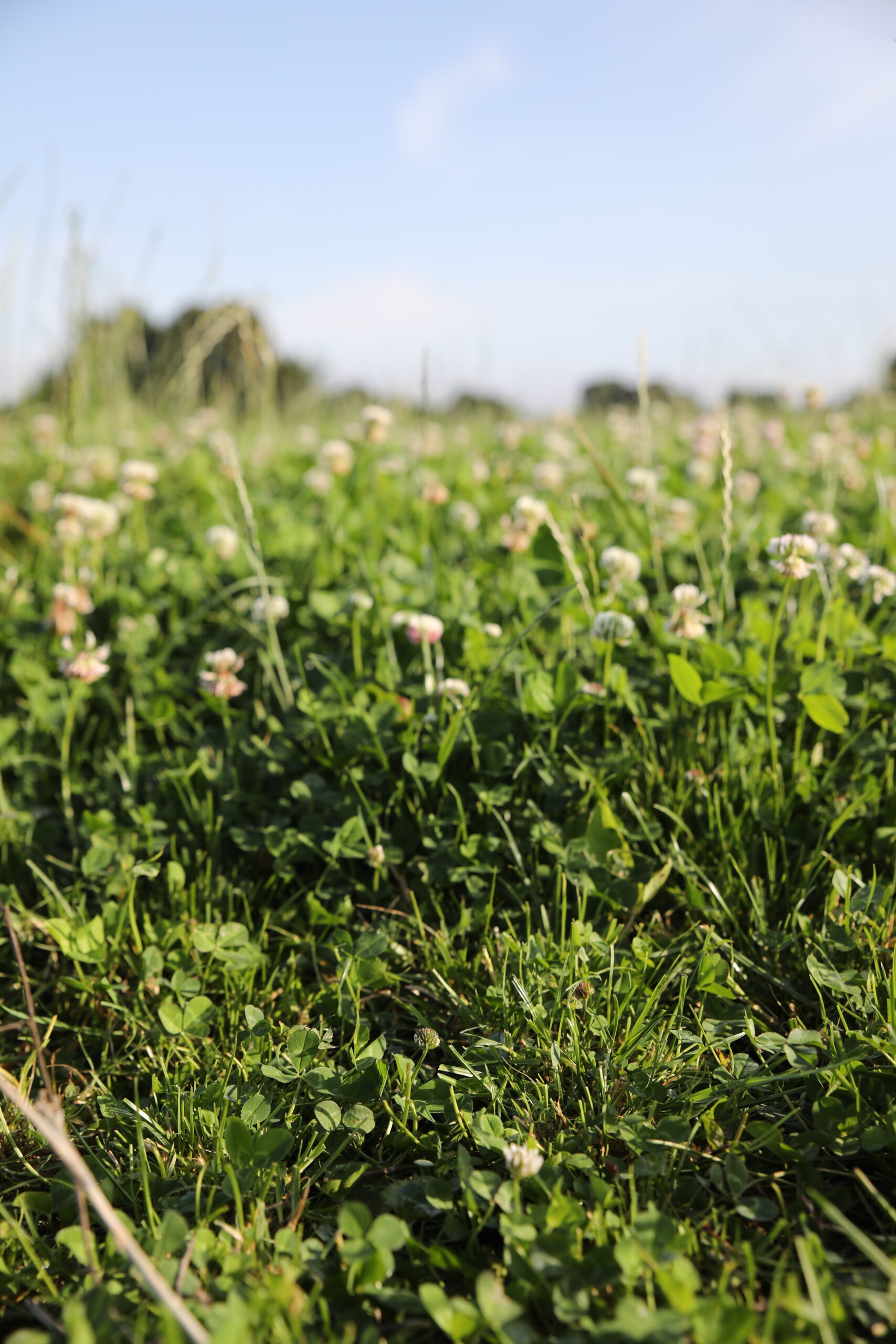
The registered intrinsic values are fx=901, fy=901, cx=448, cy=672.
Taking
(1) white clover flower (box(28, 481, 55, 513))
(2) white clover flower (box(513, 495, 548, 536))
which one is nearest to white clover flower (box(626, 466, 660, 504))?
(2) white clover flower (box(513, 495, 548, 536))

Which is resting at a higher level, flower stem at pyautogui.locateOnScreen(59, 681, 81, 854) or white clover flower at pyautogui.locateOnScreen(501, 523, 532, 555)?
white clover flower at pyautogui.locateOnScreen(501, 523, 532, 555)

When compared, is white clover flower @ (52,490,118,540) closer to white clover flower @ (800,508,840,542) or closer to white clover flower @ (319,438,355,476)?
white clover flower @ (319,438,355,476)

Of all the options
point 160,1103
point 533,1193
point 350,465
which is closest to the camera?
point 533,1193

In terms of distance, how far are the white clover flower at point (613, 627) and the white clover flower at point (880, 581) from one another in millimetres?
718

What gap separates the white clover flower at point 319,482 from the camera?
163 inches

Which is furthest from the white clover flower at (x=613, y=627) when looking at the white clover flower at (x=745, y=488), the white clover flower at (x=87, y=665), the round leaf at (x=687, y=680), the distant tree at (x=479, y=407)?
the distant tree at (x=479, y=407)

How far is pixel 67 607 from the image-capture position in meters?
2.76

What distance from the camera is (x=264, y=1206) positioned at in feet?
4.51

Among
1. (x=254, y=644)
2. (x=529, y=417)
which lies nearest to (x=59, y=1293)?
(x=254, y=644)

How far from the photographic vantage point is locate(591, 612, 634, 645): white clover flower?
212cm

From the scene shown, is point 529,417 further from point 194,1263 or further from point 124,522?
point 194,1263

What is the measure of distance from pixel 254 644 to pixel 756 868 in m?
1.56

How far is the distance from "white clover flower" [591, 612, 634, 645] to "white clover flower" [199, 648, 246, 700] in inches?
36.0

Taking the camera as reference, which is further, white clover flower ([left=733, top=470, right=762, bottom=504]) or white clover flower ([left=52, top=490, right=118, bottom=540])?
white clover flower ([left=733, top=470, right=762, bottom=504])
